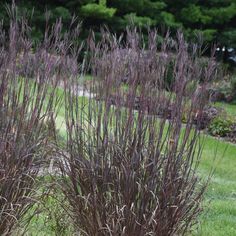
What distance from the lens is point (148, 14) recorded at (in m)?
21.3

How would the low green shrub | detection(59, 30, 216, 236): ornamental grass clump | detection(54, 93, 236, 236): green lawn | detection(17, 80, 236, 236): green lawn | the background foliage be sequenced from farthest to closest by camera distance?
1. the background foliage
2. the low green shrub
3. detection(54, 93, 236, 236): green lawn
4. detection(17, 80, 236, 236): green lawn
5. detection(59, 30, 216, 236): ornamental grass clump

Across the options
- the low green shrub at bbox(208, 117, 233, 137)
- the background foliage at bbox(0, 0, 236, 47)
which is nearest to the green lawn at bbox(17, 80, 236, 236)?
the low green shrub at bbox(208, 117, 233, 137)

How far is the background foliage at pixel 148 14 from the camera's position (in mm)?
19719

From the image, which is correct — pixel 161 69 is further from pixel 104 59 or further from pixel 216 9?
pixel 216 9

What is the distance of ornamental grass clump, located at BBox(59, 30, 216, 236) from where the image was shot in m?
3.52

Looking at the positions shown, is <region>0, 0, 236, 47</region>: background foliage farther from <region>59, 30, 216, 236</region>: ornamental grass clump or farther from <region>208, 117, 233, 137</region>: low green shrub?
<region>59, 30, 216, 236</region>: ornamental grass clump

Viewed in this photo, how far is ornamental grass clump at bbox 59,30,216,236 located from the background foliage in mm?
14492

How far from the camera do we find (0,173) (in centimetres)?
351

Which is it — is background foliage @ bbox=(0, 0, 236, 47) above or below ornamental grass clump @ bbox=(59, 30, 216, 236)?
below

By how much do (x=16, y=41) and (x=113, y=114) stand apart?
34.7 inches

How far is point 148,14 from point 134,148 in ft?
60.2

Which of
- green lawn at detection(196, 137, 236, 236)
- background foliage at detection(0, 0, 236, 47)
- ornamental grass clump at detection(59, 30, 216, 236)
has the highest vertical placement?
ornamental grass clump at detection(59, 30, 216, 236)

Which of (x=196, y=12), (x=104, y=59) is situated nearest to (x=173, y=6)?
(x=196, y=12)

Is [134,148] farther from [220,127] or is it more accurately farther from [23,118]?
[220,127]
